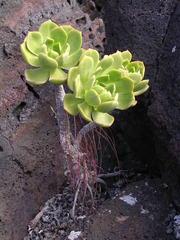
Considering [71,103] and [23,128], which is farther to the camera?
[23,128]

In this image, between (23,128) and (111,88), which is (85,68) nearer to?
(111,88)

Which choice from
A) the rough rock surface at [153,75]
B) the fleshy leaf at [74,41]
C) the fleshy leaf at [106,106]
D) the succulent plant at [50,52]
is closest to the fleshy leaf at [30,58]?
the succulent plant at [50,52]

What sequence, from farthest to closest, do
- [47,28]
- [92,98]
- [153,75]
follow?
1. [153,75]
2. [47,28]
3. [92,98]

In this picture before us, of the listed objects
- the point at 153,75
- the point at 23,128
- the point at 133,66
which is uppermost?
the point at 133,66

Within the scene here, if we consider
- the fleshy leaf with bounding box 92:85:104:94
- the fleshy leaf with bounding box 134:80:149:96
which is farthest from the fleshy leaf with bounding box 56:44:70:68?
the fleshy leaf with bounding box 134:80:149:96

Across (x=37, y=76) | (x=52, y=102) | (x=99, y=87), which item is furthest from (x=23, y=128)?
(x=99, y=87)

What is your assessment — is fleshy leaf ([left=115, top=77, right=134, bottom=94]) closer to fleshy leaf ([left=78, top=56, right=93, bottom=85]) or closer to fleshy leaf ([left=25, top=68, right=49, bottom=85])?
fleshy leaf ([left=78, top=56, right=93, bottom=85])

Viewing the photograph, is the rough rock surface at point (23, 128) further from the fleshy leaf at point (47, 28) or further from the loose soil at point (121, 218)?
the fleshy leaf at point (47, 28)

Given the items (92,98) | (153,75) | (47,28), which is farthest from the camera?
(153,75)

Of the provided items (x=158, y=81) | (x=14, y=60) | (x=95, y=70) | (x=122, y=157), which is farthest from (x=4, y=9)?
(x=122, y=157)
